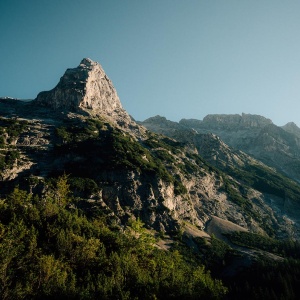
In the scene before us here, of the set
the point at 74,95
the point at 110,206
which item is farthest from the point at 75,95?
the point at 110,206

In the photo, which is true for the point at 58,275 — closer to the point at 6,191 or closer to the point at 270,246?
the point at 6,191

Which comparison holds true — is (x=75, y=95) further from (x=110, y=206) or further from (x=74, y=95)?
(x=110, y=206)

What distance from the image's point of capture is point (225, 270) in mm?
93625

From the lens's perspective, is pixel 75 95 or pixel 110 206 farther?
pixel 75 95

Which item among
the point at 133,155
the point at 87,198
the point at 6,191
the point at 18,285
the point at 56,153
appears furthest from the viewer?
the point at 133,155

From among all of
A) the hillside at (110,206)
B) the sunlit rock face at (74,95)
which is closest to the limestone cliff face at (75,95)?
the sunlit rock face at (74,95)

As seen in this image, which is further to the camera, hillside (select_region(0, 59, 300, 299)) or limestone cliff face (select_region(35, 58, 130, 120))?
limestone cliff face (select_region(35, 58, 130, 120))

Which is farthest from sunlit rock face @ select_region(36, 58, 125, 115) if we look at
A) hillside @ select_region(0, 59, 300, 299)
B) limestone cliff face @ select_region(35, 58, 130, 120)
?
hillside @ select_region(0, 59, 300, 299)

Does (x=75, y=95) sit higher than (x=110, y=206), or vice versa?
(x=75, y=95)

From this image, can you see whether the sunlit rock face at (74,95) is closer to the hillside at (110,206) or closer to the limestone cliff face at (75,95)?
the limestone cliff face at (75,95)

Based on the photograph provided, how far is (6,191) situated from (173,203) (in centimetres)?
6481

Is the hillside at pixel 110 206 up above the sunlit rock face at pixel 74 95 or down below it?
below

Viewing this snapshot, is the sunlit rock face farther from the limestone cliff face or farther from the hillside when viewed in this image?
the hillside

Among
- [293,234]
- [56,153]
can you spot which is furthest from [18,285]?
[293,234]
